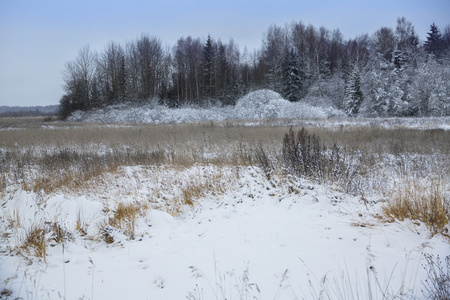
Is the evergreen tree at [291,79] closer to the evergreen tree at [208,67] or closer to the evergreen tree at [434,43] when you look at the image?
the evergreen tree at [208,67]

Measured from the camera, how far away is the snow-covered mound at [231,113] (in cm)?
2523

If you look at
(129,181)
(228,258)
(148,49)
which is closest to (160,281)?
(228,258)

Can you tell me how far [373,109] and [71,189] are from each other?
33.8m

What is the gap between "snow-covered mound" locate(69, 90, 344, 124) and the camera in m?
25.2

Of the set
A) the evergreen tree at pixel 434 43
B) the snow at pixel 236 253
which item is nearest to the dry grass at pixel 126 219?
the snow at pixel 236 253

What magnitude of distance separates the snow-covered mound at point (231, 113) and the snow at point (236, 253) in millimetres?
21119

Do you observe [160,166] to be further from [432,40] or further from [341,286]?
[432,40]

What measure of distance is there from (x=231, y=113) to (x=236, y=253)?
28.2 metres

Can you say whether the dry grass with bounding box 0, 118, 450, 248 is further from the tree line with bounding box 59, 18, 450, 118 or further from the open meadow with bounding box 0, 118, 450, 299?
the tree line with bounding box 59, 18, 450, 118

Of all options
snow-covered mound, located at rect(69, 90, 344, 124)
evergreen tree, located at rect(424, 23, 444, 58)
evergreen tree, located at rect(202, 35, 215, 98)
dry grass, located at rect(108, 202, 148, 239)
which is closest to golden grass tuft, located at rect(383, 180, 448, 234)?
dry grass, located at rect(108, 202, 148, 239)

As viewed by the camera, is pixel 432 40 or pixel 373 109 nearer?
pixel 373 109

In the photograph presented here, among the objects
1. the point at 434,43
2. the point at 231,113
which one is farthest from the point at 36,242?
the point at 434,43

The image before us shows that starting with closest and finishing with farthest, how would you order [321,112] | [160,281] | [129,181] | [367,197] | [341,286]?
[341,286] < [160,281] < [367,197] < [129,181] < [321,112]

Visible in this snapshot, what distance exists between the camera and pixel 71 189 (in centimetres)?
601
